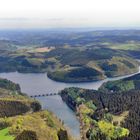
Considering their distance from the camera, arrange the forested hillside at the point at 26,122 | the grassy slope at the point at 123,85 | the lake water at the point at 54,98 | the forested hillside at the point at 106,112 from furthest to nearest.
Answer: the grassy slope at the point at 123,85, the lake water at the point at 54,98, the forested hillside at the point at 106,112, the forested hillside at the point at 26,122

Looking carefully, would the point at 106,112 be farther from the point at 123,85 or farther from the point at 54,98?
the point at 123,85

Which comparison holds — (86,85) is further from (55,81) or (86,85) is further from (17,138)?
(17,138)

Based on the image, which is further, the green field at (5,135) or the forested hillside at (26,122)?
the green field at (5,135)

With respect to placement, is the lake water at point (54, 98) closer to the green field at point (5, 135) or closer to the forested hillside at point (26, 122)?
the forested hillside at point (26, 122)

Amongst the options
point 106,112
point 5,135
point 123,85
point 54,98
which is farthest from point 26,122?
point 123,85

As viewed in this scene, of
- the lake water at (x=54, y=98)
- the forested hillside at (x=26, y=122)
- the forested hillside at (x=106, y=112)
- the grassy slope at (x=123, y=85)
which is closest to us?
the forested hillside at (x=26, y=122)

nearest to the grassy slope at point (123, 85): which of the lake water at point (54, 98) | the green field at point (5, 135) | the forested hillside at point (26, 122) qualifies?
the lake water at point (54, 98)

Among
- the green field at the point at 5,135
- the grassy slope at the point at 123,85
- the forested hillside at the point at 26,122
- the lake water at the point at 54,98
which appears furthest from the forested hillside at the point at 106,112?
the green field at the point at 5,135

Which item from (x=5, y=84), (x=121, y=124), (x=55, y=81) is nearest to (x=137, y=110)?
(x=121, y=124)

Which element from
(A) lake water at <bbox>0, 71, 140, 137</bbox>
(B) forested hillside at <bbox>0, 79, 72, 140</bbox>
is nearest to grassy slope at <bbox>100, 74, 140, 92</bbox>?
(A) lake water at <bbox>0, 71, 140, 137</bbox>

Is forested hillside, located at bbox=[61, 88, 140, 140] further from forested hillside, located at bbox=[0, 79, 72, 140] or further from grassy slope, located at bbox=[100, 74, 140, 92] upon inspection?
grassy slope, located at bbox=[100, 74, 140, 92]

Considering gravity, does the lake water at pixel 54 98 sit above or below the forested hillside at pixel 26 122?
below

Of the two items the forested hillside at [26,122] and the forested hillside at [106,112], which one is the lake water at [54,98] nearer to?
the forested hillside at [106,112]

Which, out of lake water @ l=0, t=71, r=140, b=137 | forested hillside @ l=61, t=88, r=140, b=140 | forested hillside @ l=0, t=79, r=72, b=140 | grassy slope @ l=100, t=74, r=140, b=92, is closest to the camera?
forested hillside @ l=0, t=79, r=72, b=140
